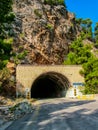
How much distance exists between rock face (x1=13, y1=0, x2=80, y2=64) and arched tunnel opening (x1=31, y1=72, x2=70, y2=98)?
16.6ft

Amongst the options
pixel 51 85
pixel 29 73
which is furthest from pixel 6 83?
pixel 51 85

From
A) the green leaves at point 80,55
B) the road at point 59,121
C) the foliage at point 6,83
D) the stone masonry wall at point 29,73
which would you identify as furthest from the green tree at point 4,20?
the green leaves at point 80,55

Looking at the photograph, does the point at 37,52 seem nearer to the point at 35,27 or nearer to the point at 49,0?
the point at 35,27

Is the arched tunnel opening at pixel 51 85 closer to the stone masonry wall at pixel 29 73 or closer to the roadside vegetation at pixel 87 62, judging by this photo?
the stone masonry wall at pixel 29 73

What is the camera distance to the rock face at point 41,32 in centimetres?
6738

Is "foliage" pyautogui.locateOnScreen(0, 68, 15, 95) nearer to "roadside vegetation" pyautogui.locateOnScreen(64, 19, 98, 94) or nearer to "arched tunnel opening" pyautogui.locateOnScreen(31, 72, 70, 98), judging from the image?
"arched tunnel opening" pyautogui.locateOnScreen(31, 72, 70, 98)

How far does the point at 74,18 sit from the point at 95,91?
134 feet

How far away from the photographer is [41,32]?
72000mm

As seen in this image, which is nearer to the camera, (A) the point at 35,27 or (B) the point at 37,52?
(B) the point at 37,52

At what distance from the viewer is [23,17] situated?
73750 mm

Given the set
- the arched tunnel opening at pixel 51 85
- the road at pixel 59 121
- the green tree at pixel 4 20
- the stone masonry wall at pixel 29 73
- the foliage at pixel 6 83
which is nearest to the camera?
the road at pixel 59 121

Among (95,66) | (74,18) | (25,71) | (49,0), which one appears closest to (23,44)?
(25,71)

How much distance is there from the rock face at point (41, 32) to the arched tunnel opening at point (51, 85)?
16.6 ft

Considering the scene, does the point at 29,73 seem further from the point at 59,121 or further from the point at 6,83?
the point at 59,121
